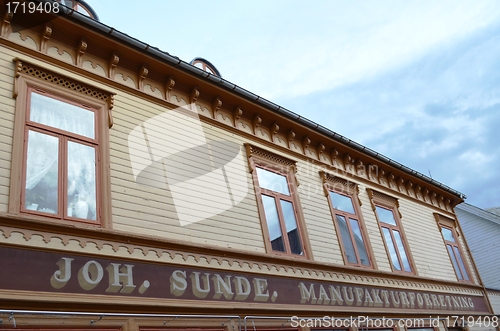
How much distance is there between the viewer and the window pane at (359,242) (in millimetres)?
12672

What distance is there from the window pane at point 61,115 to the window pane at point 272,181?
169 inches

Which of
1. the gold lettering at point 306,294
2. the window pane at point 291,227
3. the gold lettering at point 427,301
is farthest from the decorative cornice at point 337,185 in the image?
the gold lettering at point 427,301

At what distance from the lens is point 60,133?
7680 millimetres

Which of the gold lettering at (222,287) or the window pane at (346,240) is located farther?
the window pane at (346,240)

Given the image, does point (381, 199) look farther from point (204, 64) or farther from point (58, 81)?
point (58, 81)

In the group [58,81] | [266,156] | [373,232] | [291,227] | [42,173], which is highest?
[58,81]

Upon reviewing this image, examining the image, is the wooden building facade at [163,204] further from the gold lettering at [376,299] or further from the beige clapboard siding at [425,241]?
the beige clapboard siding at [425,241]

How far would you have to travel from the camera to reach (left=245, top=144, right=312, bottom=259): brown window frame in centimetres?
1029

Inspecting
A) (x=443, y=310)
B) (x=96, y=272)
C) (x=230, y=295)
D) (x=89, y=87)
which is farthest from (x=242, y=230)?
(x=443, y=310)

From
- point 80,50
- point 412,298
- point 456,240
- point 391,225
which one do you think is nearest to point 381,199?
point 391,225

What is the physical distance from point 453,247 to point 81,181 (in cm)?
1505

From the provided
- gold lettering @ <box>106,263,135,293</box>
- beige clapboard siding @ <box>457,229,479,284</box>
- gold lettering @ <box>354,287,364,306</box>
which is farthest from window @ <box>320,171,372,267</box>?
beige clapboard siding @ <box>457,229,479,284</box>

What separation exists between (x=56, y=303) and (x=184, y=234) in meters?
2.68

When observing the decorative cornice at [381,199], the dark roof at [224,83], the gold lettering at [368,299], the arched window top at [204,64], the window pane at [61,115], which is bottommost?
the gold lettering at [368,299]
